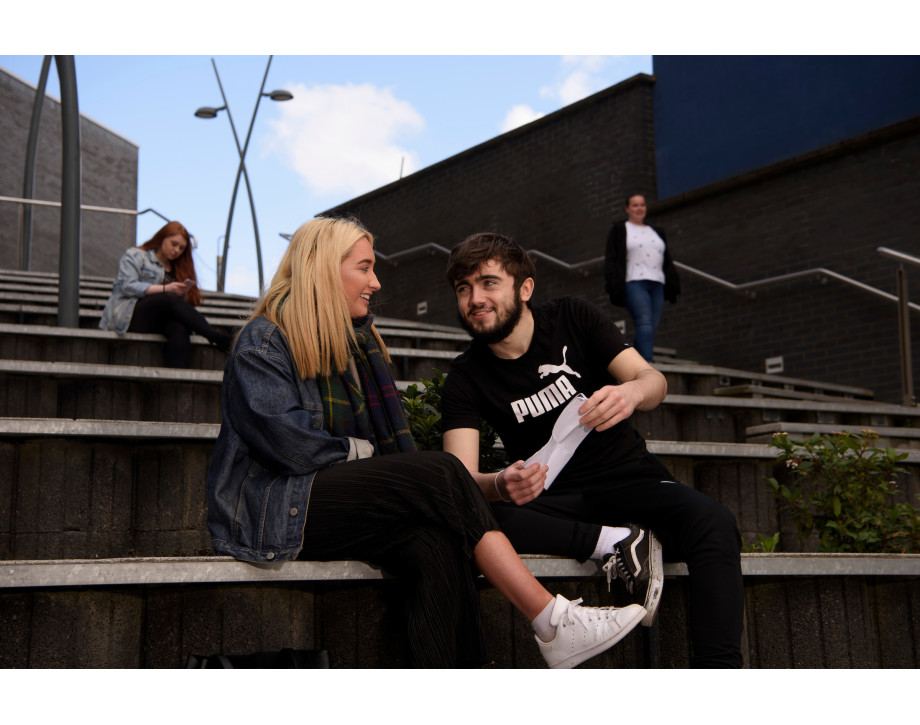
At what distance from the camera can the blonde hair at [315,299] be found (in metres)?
2.52

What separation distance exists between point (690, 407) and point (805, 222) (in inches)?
184

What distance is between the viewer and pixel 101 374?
4047 mm

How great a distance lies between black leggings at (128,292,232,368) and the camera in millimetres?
5293

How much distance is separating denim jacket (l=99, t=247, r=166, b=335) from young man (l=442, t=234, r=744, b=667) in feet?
10.2

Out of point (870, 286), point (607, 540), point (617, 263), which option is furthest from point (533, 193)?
point (607, 540)

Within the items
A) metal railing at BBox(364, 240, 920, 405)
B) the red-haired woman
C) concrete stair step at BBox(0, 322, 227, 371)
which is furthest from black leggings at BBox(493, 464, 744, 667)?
metal railing at BBox(364, 240, 920, 405)

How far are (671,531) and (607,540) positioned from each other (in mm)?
192

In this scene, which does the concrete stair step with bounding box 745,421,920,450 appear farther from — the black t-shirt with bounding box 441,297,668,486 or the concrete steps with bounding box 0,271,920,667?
the black t-shirt with bounding box 441,297,668,486

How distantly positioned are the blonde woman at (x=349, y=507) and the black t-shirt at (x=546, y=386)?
509mm

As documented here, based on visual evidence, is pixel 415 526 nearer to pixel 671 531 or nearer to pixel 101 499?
pixel 671 531

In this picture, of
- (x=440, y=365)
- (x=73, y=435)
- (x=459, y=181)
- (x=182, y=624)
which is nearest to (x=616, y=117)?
(x=459, y=181)

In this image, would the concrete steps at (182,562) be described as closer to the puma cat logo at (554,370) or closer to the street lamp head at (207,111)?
the puma cat logo at (554,370)

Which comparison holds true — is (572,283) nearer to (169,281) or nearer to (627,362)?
(169,281)

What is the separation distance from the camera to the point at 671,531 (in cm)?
260
